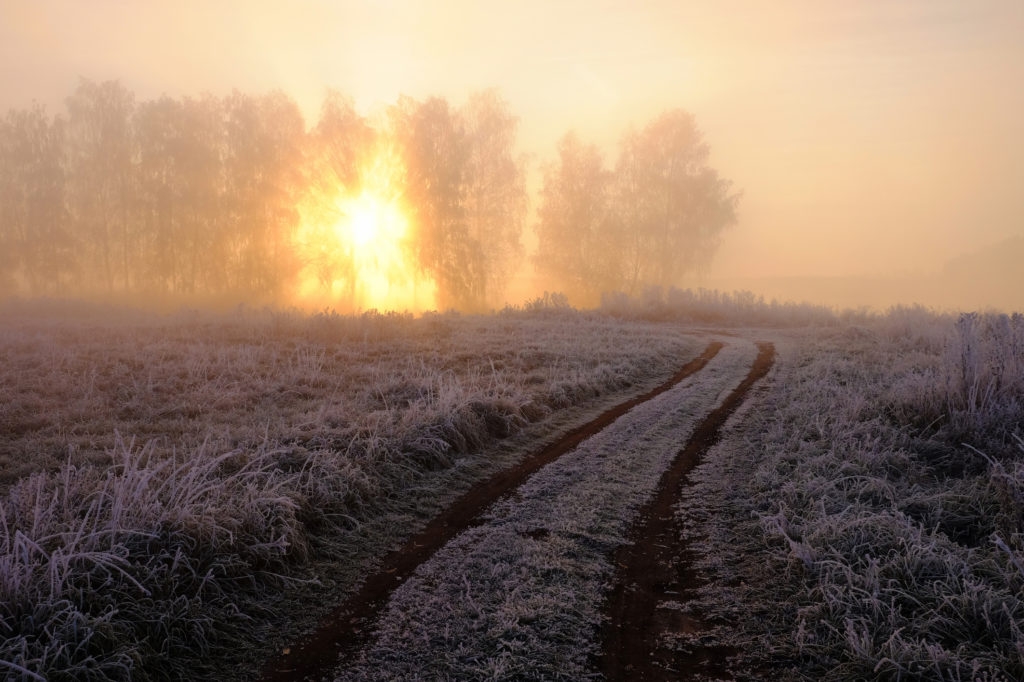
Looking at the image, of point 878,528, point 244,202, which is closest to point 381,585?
point 878,528

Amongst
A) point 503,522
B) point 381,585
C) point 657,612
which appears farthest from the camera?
point 503,522

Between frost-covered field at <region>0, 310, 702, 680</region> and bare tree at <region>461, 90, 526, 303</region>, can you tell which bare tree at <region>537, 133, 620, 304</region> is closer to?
bare tree at <region>461, 90, 526, 303</region>

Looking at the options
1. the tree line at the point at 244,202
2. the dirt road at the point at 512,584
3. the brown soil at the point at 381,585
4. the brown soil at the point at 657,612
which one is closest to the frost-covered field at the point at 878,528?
the brown soil at the point at 657,612

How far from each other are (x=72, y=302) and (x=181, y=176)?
12.1 m

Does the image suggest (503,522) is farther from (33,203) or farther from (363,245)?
(33,203)

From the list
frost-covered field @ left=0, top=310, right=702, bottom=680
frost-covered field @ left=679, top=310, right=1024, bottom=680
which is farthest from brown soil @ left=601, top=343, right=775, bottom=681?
frost-covered field @ left=0, top=310, right=702, bottom=680

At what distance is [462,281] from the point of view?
36.0m

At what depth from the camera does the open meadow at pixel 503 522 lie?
3.45 m

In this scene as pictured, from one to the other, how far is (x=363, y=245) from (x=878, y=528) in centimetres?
3245

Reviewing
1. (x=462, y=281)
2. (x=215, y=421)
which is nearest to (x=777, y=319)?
(x=462, y=281)

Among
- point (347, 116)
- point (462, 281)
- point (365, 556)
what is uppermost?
point (347, 116)

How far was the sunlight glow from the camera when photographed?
32.7 meters

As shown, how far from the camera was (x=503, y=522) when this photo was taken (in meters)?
5.41

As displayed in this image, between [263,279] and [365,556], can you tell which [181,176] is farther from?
[365,556]
